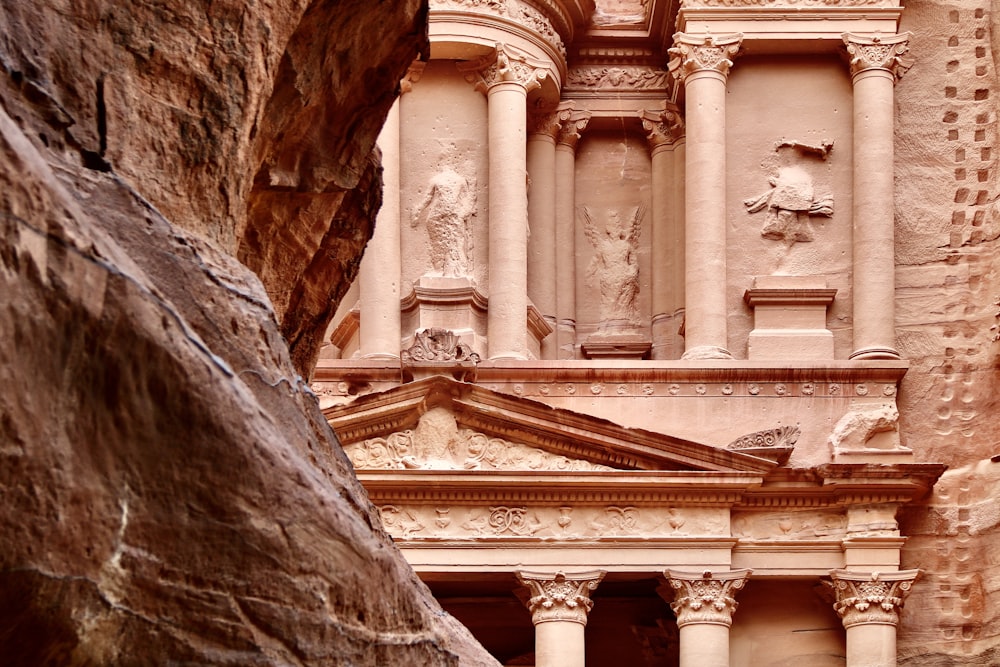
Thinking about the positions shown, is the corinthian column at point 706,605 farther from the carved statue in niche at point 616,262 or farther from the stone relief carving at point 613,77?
the stone relief carving at point 613,77

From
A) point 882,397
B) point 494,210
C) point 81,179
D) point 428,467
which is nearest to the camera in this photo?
point 81,179

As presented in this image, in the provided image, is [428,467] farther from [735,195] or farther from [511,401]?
[735,195]

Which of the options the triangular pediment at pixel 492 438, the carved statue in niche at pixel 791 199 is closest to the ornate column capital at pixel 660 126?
the carved statue in niche at pixel 791 199

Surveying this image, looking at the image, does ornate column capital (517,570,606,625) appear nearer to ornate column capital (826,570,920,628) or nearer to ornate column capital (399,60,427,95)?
ornate column capital (826,570,920,628)

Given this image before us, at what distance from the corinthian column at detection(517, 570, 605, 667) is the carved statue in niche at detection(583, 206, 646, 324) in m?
6.06

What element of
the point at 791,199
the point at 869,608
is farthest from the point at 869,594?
the point at 791,199

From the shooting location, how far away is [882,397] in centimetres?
2419

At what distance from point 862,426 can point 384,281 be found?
5521mm

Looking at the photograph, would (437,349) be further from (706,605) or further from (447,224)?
(447,224)

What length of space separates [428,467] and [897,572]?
4.59 metres

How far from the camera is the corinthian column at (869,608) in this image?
2181cm

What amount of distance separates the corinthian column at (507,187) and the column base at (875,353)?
364 centimetres

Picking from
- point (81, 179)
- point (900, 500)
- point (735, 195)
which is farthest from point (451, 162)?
point (81, 179)

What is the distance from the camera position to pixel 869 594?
863 inches
